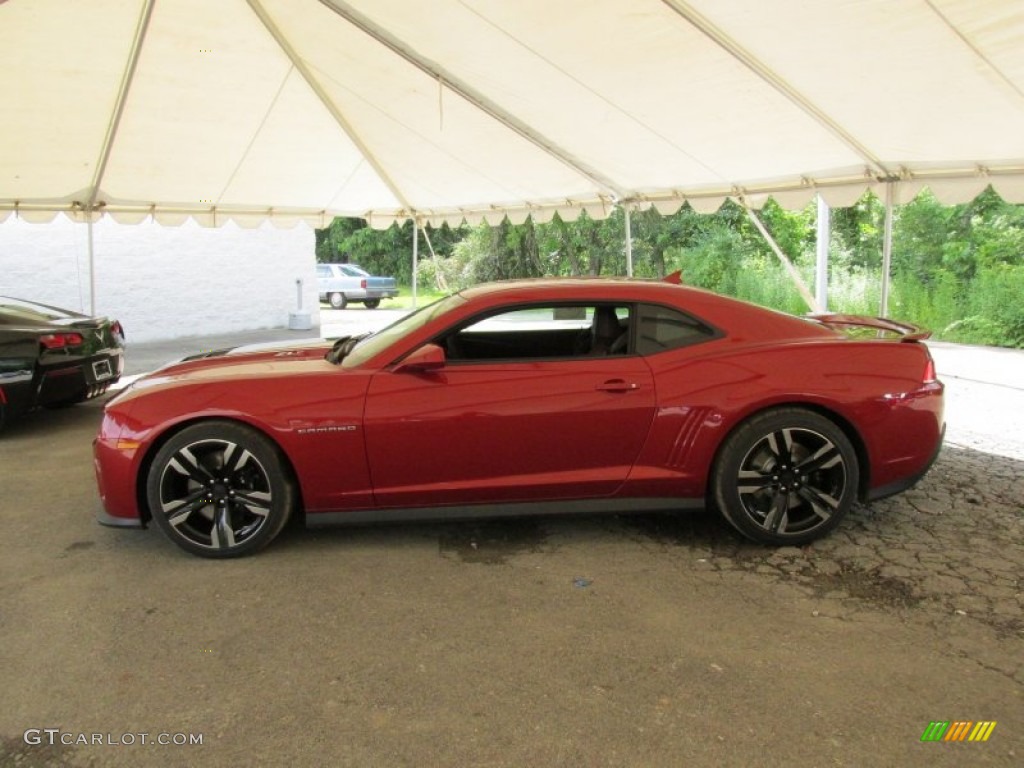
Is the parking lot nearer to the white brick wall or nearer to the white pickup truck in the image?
the white brick wall

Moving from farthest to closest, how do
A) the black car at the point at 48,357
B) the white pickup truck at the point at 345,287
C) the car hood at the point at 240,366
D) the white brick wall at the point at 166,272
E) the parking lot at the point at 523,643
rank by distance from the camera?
1. the white pickup truck at the point at 345,287
2. the white brick wall at the point at 166,272
3. the black car at the point at 48,357
4. the car hood at the point at 240,366
5. the parking lot at the point at 523,643

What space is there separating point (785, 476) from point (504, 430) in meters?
1.50

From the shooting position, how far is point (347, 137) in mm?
9328

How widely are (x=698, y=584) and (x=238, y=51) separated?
6.29 meters

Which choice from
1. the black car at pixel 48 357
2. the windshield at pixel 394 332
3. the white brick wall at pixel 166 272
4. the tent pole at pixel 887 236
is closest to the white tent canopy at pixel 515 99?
the tent pole at pixel 887 236

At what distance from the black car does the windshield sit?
3.72 meters

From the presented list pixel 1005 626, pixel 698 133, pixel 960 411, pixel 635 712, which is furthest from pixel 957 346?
pixel 635 712

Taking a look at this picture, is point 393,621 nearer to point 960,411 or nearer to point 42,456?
point 42,456

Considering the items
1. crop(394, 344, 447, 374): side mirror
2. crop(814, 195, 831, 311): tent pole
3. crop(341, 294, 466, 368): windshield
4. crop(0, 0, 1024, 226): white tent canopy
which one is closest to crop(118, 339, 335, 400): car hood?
crop(341, 294, 466, 368): windshield

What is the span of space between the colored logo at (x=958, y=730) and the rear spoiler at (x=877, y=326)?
2205mm

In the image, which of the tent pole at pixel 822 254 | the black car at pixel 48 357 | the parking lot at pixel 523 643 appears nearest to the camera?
the parking lot at pixel 523 643

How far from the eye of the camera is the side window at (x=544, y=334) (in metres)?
4.12

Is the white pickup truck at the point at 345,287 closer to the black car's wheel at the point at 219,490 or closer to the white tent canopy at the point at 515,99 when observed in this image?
the white tent canopy at the point at 515,99

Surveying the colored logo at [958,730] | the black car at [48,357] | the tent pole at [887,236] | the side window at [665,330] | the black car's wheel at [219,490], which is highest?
the tent pole at [887,236]
